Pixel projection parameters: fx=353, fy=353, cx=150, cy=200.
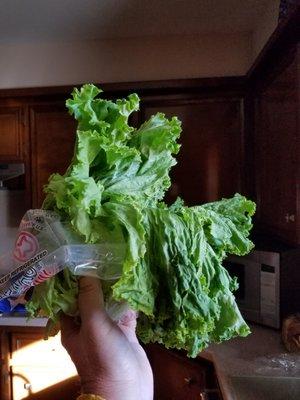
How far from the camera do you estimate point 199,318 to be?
1.70ft

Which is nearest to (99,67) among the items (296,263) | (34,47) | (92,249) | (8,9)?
(34,47)

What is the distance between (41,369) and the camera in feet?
5.65

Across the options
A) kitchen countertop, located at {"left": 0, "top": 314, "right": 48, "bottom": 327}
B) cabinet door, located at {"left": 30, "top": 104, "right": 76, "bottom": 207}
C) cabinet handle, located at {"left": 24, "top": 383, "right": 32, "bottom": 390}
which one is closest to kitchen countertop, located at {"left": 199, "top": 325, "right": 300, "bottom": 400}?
kitchen countertop, located at {"left": 0, "top": 314, "right": 48, "bottom": 327}

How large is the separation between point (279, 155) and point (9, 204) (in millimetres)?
1517

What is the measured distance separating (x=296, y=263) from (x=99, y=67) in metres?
1.59

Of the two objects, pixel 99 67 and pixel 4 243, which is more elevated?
pixel 99 67

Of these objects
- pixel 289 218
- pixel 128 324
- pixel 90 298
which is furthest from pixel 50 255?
pixel 289 218

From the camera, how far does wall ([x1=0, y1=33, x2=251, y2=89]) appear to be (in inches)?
82.2

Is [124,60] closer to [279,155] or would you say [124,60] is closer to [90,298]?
[279,155]

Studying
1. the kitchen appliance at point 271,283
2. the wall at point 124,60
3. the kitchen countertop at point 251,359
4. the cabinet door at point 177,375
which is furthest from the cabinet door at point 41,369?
the wall at point 124,60

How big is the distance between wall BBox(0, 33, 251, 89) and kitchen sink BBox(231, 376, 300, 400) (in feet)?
5.37

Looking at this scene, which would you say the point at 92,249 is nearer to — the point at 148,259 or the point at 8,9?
the point at 148,259

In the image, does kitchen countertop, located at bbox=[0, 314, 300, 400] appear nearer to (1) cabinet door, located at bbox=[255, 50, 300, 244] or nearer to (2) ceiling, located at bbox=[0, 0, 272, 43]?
(1) cabinet door, located at bbox=[255, 50, 300, 244]

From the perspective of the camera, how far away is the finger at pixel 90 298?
574 mm
